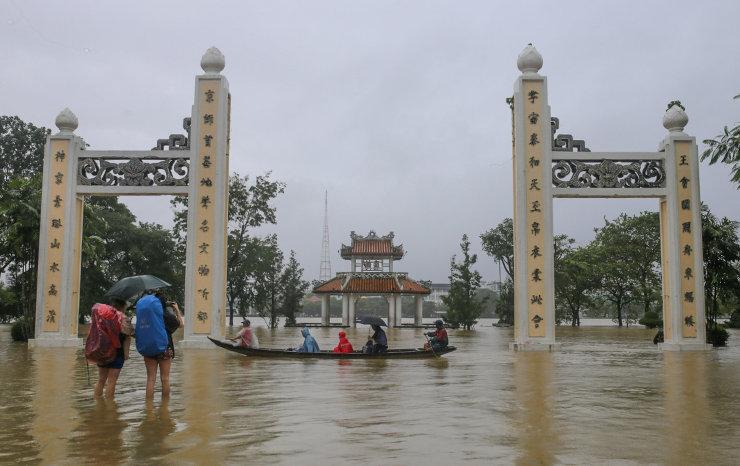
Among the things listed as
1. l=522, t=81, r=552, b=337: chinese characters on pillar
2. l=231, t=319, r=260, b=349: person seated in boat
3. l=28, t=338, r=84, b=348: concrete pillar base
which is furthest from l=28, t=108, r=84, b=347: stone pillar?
l=522, t=81, r=552, b=337: chinese characters on pillar

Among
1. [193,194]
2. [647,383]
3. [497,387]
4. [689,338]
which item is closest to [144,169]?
[193,194]

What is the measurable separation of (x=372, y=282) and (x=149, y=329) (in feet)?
112

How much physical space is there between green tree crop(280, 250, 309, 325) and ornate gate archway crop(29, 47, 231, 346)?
24921mm

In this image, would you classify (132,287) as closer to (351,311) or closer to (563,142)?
(563,142)

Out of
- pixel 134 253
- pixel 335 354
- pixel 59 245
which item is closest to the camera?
pixel 335 354

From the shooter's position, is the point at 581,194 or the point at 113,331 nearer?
the point at 113,331

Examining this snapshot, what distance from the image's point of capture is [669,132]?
17.9 metres

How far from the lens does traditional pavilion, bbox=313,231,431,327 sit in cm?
4034

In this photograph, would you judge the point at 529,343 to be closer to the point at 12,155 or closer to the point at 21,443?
the point at 21,443

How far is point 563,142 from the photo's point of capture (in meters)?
17.6

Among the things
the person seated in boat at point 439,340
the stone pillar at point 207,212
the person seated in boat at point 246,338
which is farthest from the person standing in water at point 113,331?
the stone pillar at point 207,212

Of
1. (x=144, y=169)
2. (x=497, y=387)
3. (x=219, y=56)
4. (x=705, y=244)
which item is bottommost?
(x=497, y=387)

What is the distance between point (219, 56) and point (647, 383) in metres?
13.7

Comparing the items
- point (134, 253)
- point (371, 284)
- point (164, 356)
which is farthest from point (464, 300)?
point (164, 356)
